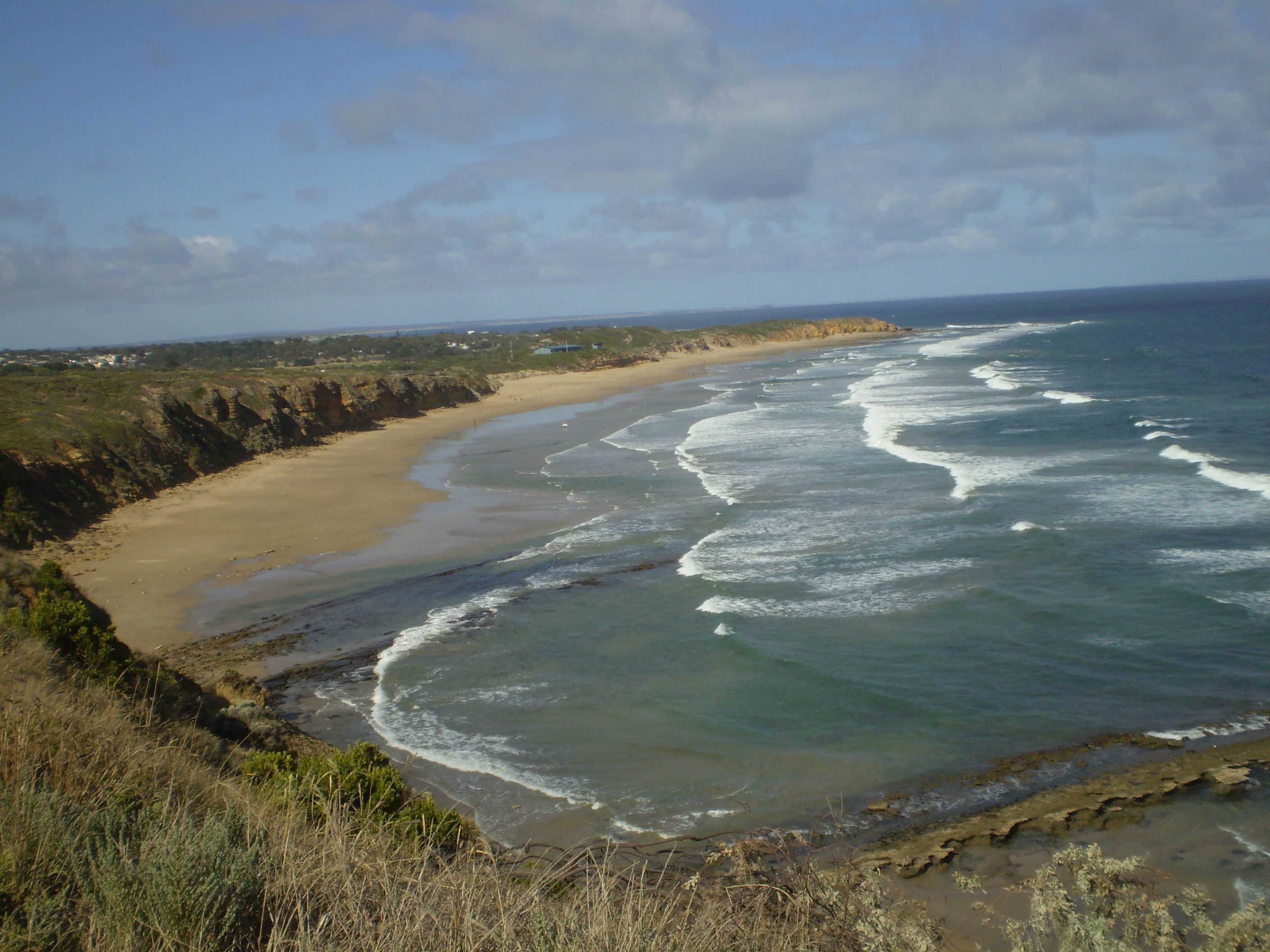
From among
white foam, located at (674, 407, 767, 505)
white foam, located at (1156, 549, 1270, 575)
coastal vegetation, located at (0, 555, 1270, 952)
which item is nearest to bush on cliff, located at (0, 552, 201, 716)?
coastal vegetation, located at (0, 555, 1270, 952)

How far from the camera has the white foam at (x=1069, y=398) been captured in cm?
4388

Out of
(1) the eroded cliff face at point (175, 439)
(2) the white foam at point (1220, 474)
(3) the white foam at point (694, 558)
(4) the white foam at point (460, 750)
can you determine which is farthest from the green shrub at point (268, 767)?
(2) the white foam at point (1220, 474)

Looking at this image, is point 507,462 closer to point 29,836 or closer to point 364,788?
point 364,788

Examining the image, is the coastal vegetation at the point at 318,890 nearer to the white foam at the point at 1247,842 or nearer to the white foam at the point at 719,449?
the white foam at the point at 1247,842

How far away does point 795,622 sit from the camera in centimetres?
1662

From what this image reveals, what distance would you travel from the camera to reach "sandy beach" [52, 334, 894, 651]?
19891 millimetres

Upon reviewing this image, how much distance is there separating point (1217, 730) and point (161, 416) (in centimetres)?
3679

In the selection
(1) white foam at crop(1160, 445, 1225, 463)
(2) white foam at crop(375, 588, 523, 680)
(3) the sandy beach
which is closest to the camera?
(2) white foam at crop(375, 588, 523, 680)

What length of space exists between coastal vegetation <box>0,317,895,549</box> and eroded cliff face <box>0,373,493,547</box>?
0.05 meters

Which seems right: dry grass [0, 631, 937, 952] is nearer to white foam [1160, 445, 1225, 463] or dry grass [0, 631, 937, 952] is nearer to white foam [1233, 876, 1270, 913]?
white foam [1233, 876, 1270, 913]

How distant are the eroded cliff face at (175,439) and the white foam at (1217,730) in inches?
997

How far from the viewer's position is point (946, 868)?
9211mm

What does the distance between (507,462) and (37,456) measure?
16590mm

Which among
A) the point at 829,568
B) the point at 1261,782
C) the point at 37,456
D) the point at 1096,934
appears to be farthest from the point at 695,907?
the point at 37,456
